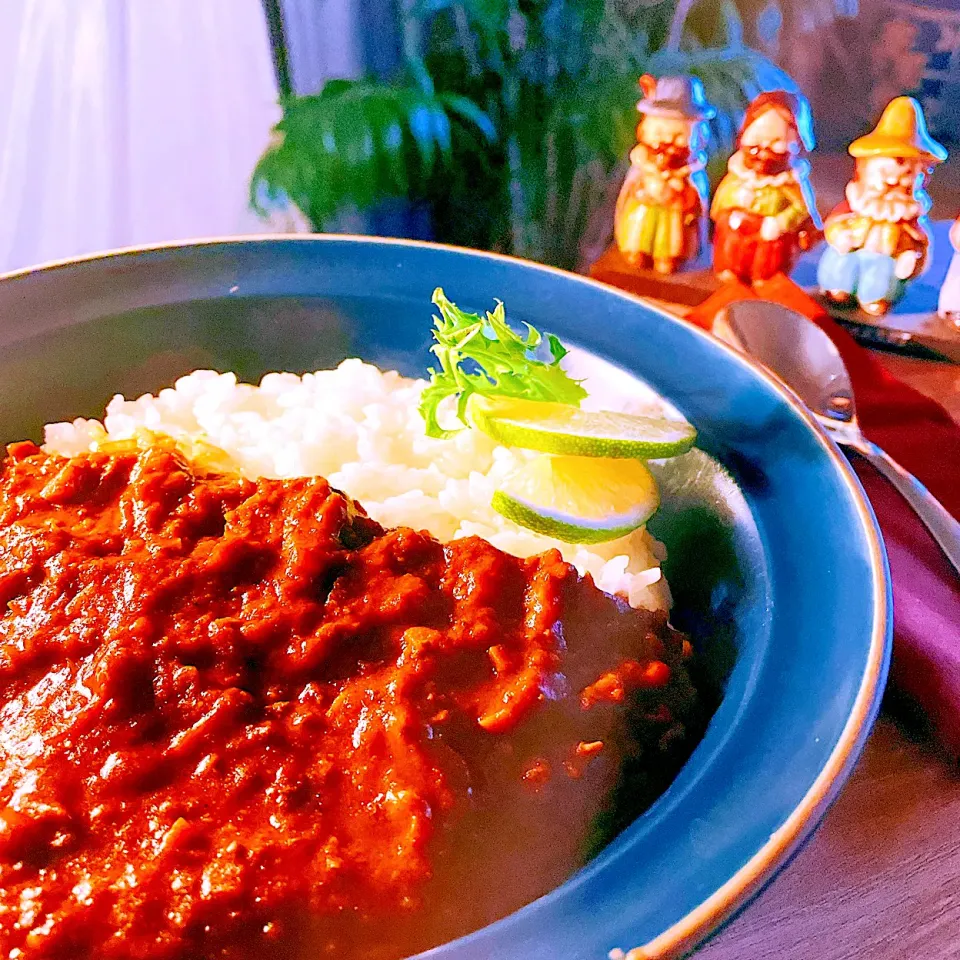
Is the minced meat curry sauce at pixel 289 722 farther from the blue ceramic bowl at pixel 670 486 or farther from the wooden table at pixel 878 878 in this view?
the wooden table at pixel 878 878

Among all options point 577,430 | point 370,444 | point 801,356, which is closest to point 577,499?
point 577,430

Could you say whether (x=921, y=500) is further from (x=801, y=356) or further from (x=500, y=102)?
(x=500, y=102)

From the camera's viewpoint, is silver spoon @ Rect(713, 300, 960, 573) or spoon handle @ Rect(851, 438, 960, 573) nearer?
spoon handle @ Rect(851, 438, 960, 573)

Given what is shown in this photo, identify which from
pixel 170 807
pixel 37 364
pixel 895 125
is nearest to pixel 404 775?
pixel 170 807

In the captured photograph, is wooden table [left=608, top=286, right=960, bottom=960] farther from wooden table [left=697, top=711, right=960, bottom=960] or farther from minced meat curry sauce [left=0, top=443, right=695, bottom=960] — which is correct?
minced meat curry sauce [left=0, top=443, right=695, bottom=960]

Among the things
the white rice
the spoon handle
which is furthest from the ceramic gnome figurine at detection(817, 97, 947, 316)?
the white rice

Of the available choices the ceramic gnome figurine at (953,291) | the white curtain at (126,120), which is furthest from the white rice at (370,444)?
the white curtain at (126,120)
